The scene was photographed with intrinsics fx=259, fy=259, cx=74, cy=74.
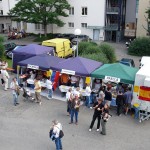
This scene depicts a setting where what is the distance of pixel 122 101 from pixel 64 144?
14.6 feet

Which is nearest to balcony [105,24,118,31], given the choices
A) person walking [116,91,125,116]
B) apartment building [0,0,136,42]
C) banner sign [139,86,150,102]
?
apartment building [0,0,136,42]

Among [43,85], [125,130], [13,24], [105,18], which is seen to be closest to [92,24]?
[105,18]

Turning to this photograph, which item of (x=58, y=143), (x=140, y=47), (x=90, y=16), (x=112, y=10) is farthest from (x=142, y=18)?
(x=58, y=143)

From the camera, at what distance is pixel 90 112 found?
589 inches

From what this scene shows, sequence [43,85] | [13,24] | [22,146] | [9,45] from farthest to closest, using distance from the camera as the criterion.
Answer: [13,24] → [9,45] → [43,85] → [22,146]

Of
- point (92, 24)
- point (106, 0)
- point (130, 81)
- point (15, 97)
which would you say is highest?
point (106, 0)

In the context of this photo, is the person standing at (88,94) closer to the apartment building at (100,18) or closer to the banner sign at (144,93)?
the banner sign at (144,93)

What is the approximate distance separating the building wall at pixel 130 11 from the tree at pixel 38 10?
1100 centimetres

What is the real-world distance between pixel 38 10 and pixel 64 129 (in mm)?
28541

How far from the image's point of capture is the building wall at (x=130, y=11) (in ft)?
→ 143

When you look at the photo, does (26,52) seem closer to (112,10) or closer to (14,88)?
(14,88)

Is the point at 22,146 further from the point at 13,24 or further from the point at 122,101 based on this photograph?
the point at 13,24

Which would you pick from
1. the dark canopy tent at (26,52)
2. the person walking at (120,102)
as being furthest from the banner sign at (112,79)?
the dark canopy tent at (26,52)

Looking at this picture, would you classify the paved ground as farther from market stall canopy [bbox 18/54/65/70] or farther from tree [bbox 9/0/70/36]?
tree [bbox 9/0/70/36]
